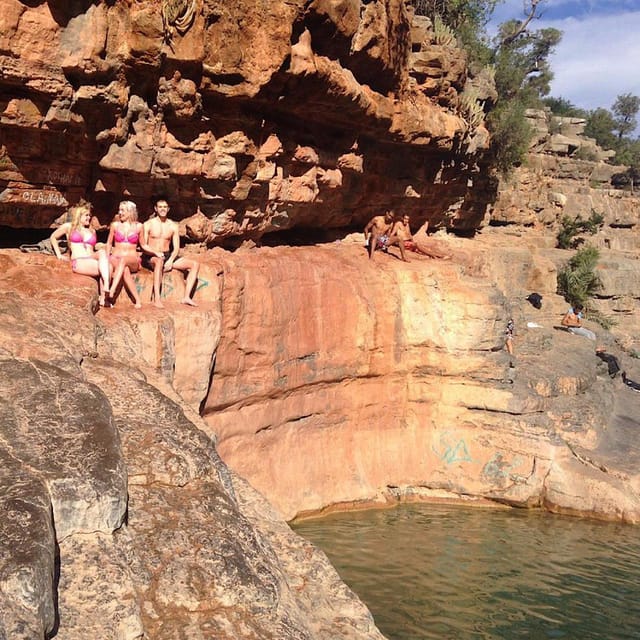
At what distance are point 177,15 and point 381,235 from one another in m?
6.29

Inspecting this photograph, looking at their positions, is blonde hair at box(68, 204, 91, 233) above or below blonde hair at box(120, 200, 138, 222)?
below

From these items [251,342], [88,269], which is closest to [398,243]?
[251,342]

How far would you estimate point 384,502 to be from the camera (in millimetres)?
11430

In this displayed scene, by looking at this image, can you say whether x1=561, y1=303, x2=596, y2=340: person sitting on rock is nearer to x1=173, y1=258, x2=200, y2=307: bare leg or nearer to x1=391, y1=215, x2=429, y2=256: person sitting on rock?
x1=391, y1=215, x2=429, y2=256: person sitting on rock

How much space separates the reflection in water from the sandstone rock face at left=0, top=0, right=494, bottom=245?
492 cm

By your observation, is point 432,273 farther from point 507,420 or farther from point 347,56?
point 347,56

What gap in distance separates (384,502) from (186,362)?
4668mm

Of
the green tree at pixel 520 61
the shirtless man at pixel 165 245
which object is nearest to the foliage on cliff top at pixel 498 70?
the green tree at pixel 520 61

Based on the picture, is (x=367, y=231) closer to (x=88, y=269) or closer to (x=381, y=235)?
(x=381, y=235)

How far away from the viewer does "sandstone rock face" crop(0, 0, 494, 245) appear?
7477mm

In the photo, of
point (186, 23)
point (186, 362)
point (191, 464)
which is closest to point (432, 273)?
point (186, 362)

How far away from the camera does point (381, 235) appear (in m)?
13.2

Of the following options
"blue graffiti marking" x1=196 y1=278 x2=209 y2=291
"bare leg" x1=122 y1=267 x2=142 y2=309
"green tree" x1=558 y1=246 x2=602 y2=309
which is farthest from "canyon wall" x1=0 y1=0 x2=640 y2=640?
"green tree" x1=558 y1=246 x2=602 y2=309

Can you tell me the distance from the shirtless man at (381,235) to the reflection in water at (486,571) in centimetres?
472
